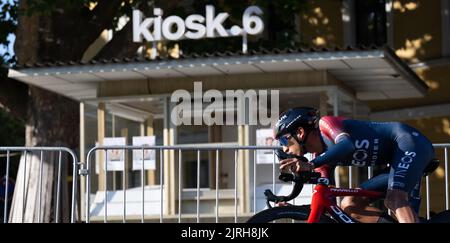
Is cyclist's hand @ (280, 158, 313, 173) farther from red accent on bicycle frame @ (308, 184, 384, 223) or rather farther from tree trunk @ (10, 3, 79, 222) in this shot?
tree trunk @ (10, 3, 79, 222)

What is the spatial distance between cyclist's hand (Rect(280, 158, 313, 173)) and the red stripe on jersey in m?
0.37

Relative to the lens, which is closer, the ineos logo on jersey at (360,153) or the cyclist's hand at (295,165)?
the cyclist's hand at (295,165)

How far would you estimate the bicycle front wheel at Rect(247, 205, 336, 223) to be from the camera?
23.3ft

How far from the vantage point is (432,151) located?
295 inches

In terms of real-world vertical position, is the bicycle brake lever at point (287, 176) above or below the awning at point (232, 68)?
below

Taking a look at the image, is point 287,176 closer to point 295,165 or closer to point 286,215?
point 295,165

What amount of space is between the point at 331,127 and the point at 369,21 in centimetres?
1561

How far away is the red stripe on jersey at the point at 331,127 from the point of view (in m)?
7.18

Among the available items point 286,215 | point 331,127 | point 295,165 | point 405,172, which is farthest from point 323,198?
point 405,172

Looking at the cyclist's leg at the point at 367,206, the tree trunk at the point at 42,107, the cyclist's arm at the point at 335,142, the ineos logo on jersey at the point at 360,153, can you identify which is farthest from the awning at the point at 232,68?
the cyclist's arm at the point at 335,142

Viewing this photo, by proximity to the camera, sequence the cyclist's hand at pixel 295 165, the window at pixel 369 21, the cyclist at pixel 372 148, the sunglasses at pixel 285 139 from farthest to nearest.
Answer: the window at pixel 369 21 → the sunglasses at pixel 285 139 → the cyclist at pixel 372 148 → the cyclist's hand at pixel 295 165

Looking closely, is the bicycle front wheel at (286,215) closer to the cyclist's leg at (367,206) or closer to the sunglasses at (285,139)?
the cyclist's leg at (367,206)

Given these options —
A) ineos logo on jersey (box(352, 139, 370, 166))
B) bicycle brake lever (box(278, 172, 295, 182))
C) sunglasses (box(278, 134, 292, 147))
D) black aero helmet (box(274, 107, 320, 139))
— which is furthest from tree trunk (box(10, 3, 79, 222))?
bicycle brake lever (box(278, 172, 295, 182))

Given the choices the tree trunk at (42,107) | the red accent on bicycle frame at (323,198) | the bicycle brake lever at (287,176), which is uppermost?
the tree trunk at (42,107)
